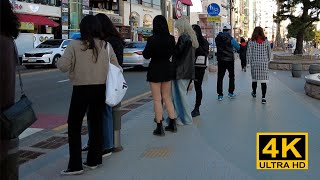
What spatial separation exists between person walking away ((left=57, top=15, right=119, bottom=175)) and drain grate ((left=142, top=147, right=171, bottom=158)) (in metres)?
1.03

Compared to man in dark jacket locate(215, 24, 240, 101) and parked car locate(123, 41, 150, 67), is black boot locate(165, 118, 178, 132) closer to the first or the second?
man in dark jacket locate(215, 24, 240, 101)

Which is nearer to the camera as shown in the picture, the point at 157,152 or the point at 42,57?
the point at 157,152

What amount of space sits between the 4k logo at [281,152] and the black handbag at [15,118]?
2525mm

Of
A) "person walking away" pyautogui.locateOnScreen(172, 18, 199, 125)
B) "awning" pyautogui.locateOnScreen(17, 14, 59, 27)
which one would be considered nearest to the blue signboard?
"person walking away" pyautogui.locateOnScreen(172, 18, 199, 125)

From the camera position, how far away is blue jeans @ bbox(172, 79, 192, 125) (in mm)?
7973

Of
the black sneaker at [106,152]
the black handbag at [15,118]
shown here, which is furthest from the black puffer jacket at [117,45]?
the black handbag at [15,118]

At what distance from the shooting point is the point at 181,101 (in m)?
8.08

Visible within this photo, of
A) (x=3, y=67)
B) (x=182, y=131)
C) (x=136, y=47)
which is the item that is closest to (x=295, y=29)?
(x=136, y=47)

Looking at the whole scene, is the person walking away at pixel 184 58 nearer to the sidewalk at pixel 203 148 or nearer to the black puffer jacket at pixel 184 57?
the black puffer jacket at pixel 184 57

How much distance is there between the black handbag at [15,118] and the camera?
311 centimetres

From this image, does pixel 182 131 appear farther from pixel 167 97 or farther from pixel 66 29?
pixel 66 29

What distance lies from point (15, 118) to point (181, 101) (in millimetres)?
5065

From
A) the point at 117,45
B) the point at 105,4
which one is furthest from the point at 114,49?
the point at 105,4

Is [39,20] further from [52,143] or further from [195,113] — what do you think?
[52,143]
